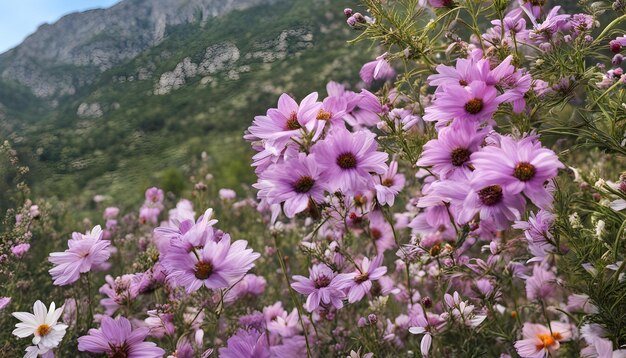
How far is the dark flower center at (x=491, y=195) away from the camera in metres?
0.91

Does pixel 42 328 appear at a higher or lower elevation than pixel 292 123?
lower

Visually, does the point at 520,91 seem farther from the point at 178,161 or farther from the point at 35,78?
the point at 35,78

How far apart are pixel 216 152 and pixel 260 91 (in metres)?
3.59

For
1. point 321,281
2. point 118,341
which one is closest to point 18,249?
point 118,341

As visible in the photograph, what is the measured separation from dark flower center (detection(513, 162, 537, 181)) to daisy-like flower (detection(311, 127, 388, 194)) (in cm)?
27

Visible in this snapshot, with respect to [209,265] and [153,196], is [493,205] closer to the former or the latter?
[209,265]

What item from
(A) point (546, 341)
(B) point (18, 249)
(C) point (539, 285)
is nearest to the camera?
(A) point (546, 341)

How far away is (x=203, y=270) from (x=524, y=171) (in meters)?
0.72

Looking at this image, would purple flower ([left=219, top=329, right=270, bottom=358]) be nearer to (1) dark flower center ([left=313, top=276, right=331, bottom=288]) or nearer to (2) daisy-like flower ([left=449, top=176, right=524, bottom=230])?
(1) dark flower center ([left=313, top=276, right=331, bottom=288])

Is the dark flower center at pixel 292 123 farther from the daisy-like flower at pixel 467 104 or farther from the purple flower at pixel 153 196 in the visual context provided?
the purple flower at pixel 153 196

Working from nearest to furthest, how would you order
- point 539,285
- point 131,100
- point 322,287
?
point 322,287, point 539,285, point 131,100

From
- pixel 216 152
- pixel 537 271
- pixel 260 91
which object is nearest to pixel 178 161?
pixel 216 152

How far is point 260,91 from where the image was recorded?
16172 mm

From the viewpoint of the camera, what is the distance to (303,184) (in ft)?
3.37
